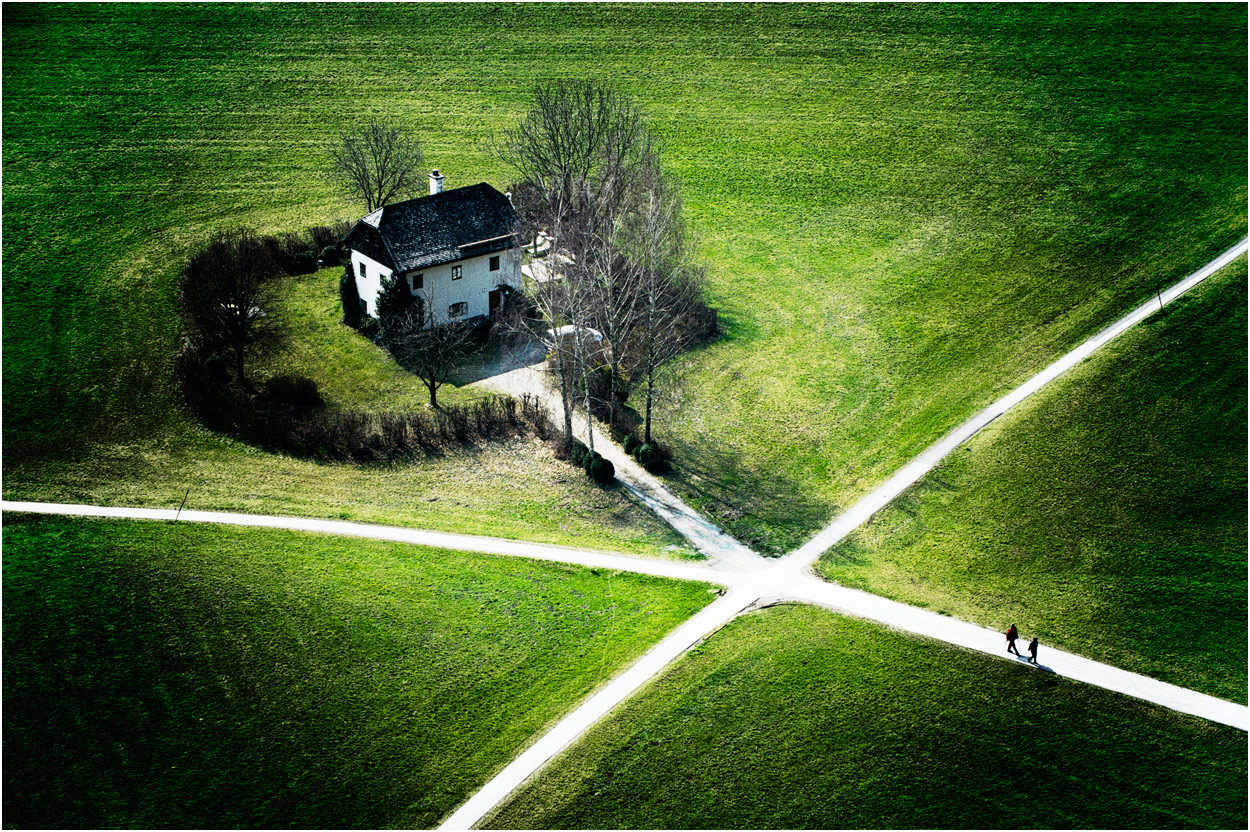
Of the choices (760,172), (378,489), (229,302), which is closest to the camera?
(378,489)

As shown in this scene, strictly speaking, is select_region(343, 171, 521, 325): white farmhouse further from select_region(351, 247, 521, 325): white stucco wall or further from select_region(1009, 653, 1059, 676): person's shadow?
select_region(1009, 653, 1059, 676): person's shadow

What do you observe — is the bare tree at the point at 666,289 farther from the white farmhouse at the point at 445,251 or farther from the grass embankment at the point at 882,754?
the grass embankment at the point at 882,754

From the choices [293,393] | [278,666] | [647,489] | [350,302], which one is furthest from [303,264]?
[278,666]

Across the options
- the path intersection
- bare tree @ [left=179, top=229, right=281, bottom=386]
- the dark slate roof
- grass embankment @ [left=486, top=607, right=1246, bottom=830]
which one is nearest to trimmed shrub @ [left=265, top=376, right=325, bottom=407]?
bare tree @ [left=179, top=229, right=281, bottom=386]

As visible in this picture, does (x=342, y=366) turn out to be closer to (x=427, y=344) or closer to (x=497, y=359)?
(x=427, y=344)

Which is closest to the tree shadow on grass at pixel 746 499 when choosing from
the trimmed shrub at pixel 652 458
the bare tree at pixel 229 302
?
the trimmed shrub at pixel 652 458

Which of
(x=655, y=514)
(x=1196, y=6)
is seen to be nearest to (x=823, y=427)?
(x=655, y=514)
